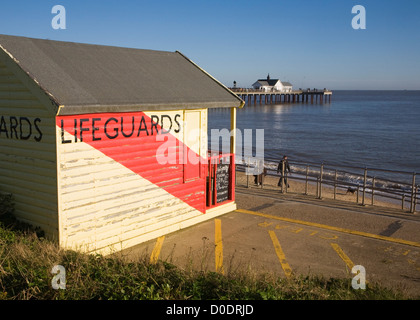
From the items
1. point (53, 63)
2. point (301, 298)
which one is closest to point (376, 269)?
point (301, 298)

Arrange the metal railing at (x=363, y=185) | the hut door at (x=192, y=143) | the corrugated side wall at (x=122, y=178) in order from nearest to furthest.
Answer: the corrugated side wall at (x=122, y=178) < the hut door at (x=192, y=143) < the metal railing at (x=363, y=185)

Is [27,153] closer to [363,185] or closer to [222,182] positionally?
[222,182]

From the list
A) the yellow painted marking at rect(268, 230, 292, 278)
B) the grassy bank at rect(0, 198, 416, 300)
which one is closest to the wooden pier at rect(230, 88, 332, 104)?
the yellow painted marking at rect(268, 230, 292, 278)

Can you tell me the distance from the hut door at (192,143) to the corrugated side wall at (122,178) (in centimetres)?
4

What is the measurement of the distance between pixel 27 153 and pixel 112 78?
228 centimetres

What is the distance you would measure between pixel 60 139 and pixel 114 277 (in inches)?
111

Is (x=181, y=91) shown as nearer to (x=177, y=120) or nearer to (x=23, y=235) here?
(x=177, y=120)

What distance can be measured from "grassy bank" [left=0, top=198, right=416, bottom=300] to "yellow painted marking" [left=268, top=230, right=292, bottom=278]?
1.15 m

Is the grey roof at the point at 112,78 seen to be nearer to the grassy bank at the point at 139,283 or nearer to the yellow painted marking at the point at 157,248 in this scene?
the grassy bank at the point at 139,283

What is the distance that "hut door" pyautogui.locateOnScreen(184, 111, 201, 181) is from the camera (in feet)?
33.4

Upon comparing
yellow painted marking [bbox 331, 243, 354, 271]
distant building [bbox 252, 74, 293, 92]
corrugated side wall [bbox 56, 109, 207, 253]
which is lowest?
yellow painted marking [bbox 331, 243, 354, 271]

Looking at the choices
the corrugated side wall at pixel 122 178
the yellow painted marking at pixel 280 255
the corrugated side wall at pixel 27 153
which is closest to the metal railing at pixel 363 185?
the yellow painted marking at pixel 280 255

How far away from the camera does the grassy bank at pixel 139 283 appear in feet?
18.0

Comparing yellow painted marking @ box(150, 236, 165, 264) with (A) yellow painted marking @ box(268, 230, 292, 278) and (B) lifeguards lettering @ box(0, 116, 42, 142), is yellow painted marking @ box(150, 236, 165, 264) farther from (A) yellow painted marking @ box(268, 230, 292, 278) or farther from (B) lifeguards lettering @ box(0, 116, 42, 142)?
(B) lifeguards lettering @ box(0, 116, 42, 142)
